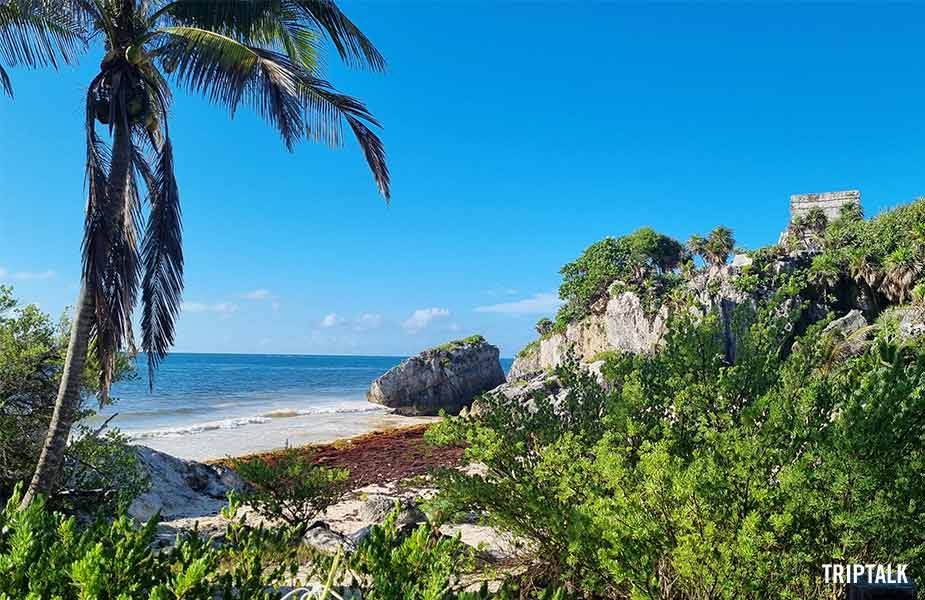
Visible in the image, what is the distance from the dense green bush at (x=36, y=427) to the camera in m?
8.33

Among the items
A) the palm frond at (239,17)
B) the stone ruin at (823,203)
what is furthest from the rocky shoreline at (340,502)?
the stone ruin at (823,203)

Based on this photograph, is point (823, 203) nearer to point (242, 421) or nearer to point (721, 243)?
point (721, 243)

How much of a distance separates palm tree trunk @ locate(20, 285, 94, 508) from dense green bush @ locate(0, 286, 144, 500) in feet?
5.29

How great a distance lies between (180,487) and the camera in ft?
41.1

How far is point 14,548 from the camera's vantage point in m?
2.76

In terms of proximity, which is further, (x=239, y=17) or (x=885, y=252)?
(x=885, y=252)

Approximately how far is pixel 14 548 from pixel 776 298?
648 cm

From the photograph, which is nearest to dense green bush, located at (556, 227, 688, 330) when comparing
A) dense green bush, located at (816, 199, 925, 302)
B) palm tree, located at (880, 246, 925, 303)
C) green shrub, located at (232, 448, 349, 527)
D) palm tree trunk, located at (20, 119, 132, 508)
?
dense green bush, located at (816, 199, 925, 302)

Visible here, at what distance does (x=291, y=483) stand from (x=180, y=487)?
6.11 meters

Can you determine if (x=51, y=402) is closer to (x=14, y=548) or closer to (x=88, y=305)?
(x=88, y=305)

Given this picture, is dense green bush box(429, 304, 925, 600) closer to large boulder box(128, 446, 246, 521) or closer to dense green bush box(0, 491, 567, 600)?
dense green bush box(0, 491, 567, 600)

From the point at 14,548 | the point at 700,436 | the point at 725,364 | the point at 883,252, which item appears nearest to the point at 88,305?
Answer: the point at 14,548

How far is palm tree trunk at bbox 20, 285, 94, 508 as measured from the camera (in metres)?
6.52

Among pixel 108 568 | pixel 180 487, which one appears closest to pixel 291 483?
pixel 108 568
